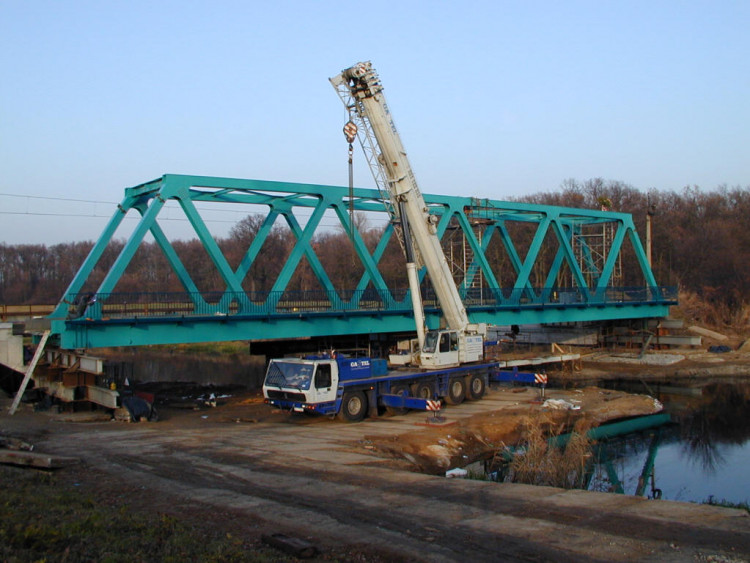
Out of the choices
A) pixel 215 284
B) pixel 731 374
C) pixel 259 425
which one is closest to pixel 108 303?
pixel 259 425

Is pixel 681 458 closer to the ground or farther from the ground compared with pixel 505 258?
A: closer to the ground

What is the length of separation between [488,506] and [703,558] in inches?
125

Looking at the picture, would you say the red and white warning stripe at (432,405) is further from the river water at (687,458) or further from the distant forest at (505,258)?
the distant forest at (505,258)

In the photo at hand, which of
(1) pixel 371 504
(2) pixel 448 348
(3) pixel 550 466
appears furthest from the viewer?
(2) pixel 448 348

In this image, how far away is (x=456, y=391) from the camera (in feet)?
76.8

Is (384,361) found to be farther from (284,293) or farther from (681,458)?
(681,458)

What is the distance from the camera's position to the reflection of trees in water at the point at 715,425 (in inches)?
796

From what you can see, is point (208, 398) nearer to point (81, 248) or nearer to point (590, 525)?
point (590, 525)

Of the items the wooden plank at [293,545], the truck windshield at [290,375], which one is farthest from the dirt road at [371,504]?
the truck windshield at [290,375]

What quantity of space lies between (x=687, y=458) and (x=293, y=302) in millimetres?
15754

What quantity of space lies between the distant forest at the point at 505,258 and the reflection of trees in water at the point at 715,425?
52.7 feet

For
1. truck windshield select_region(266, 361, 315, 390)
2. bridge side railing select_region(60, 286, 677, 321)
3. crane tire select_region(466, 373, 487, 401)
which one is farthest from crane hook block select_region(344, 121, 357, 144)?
crane tire select_region(466, 373, 487, 401)

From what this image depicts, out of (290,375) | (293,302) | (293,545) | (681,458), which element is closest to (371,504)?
(293,545)

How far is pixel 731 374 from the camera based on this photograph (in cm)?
3731
